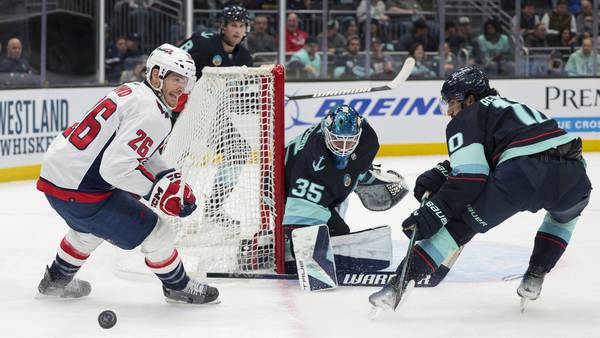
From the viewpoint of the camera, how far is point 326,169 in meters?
4.52

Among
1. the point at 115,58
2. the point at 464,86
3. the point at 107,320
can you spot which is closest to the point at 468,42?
the point at 115,58

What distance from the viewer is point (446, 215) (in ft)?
12.1

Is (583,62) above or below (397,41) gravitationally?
below

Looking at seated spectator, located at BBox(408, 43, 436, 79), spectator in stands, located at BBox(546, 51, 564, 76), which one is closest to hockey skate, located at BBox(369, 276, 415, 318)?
seated spectator, located at BBox(408, 43, 436, 79)

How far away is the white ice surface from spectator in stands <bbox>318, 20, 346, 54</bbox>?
4.82 m

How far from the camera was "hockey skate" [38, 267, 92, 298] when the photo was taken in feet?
13.7

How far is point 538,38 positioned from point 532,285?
6.73 m

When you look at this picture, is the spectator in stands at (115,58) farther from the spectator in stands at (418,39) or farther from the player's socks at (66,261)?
the player's socks at (66,261)

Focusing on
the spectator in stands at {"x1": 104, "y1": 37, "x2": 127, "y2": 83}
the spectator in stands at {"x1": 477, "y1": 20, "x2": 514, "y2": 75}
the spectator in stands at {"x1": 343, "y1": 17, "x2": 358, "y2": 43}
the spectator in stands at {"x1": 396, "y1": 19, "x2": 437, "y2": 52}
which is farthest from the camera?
the spectator in stands at {"x1": 477, "y1": 20, "x2": 514, "y2": 75}

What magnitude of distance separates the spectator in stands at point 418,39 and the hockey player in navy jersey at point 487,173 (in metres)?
6.17

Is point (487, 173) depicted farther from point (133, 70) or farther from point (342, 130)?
point (133, 70)

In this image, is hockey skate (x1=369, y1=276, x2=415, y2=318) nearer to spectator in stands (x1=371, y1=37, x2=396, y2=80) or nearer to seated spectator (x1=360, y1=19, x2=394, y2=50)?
spectator in stands (x1=371, y1=37, x2=396, y2=80)

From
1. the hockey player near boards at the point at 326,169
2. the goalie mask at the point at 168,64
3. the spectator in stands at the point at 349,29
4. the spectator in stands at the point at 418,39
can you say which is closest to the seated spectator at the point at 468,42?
the spectator in stands at the point at 418,39

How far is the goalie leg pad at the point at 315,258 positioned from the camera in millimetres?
4348
